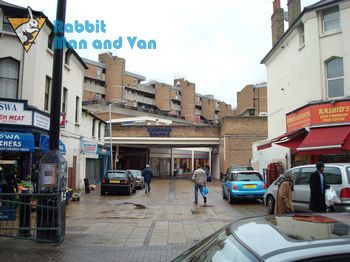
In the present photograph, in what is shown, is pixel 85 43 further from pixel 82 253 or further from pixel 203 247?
pixel 203 247

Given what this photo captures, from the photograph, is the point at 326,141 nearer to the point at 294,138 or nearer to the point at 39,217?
the point at 294,138

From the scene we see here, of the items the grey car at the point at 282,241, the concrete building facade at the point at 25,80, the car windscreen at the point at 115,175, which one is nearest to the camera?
the grey car at the point at 282,241

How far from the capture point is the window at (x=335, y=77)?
17.4 metres

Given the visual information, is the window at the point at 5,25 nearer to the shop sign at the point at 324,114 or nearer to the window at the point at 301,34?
the window at the point at 301,34

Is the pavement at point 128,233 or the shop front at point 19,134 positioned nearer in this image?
the pavement at point 128,233

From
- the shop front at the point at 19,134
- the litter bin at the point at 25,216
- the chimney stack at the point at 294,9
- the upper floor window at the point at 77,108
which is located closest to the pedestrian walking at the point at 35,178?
the shop front at the point at 19,134

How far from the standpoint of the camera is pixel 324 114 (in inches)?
679

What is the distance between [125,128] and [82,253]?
38688 mm

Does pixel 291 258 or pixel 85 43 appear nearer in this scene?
pixel 291 258

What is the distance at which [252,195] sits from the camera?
1770 centimetres

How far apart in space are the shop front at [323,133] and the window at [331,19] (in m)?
3.45

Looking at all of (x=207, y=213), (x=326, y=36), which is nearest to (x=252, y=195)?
(x=207, y=213)

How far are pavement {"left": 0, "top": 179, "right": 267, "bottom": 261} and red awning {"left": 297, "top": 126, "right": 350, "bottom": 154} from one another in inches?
126

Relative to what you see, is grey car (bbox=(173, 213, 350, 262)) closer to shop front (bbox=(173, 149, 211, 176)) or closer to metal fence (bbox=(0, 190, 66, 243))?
metal fence (bbox=(0, 190, 66, 243))
